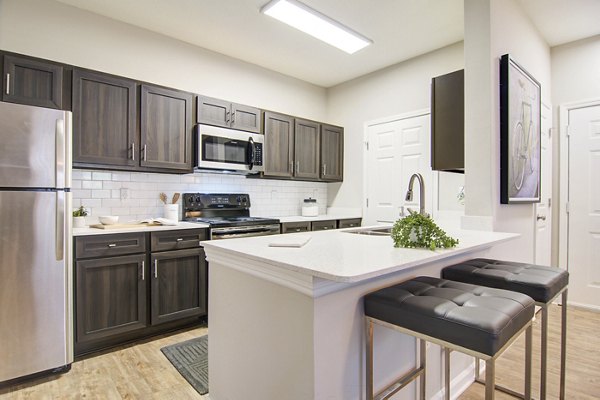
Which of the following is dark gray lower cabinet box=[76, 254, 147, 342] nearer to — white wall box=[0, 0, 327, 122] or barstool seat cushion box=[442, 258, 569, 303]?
white wall box=[0, 0, 327, 122]

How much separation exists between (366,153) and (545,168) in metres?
1.98

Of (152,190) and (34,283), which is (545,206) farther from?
(34,283)

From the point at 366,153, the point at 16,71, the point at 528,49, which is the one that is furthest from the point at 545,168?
the point at 16,71

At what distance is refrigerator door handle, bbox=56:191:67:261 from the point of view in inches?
81.2

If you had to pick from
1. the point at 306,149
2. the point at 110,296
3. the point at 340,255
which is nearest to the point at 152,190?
the point at 110,296

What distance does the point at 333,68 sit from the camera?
4.15 m

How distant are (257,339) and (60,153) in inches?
69.2

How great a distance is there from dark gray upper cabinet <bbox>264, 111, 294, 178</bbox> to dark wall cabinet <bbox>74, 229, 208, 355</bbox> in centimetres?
127

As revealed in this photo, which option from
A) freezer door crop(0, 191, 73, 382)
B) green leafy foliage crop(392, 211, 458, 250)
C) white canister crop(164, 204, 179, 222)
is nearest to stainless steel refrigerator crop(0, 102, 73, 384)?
freezer door crop(0, 191, 73, 382)

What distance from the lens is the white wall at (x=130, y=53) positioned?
2602mm

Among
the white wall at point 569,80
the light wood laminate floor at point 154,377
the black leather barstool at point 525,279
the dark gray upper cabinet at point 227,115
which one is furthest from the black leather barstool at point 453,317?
the white wall at point 569,80

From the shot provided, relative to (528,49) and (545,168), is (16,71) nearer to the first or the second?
(528,49)

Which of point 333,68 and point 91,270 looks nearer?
point 91,270

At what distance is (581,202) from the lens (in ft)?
11.3
